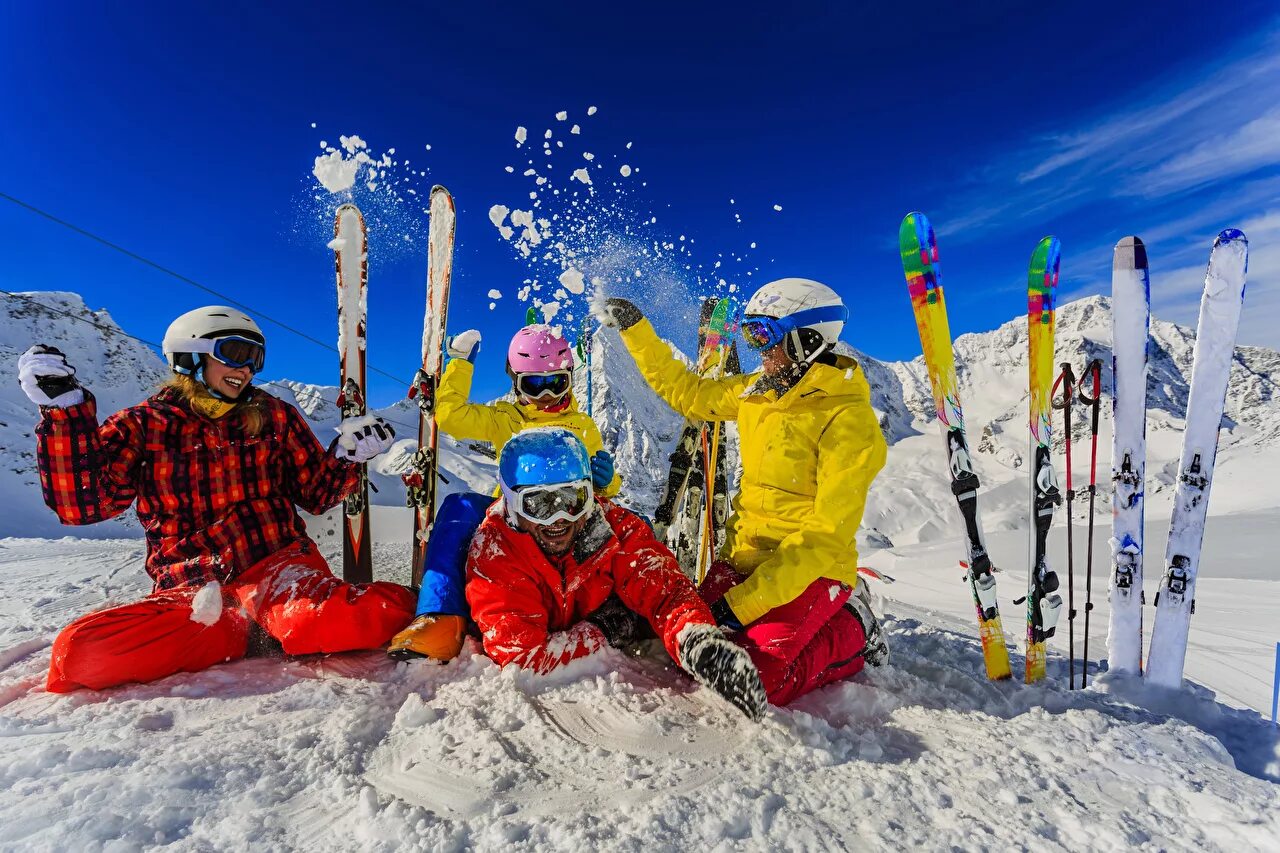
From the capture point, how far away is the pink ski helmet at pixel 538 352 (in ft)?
12.8

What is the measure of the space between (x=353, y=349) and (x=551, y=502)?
9.10ft

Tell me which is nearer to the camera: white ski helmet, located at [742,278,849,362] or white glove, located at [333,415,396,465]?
white ski helmet, located at [742,278,849,362]

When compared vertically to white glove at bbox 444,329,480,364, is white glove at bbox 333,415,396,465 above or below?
below

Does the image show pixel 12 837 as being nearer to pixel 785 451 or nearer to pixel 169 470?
pixel 169 470

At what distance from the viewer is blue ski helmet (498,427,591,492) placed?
8.96 ft

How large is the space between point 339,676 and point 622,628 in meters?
1.20

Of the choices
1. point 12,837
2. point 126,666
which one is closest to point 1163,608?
point 12,837

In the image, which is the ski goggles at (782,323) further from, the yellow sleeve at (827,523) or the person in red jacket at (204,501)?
the person in red jacket at (204,501)

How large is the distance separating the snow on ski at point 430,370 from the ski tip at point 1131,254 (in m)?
4.22

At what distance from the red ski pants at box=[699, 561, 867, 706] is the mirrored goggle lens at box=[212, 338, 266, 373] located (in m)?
2.67

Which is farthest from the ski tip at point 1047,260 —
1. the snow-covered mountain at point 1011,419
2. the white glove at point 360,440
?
the snow-covered mountain at point 1011,419

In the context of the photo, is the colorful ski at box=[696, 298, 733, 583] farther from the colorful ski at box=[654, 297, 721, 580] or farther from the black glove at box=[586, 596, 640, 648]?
the black glove at box=[586, 596, 640, 648]

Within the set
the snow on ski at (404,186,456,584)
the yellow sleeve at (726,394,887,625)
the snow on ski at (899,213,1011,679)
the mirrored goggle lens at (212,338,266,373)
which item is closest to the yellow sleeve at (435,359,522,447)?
the snow on ski at (404,186,456,584)

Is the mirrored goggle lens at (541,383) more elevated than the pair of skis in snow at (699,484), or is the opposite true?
the mirrored goggle lens at (541,383)
